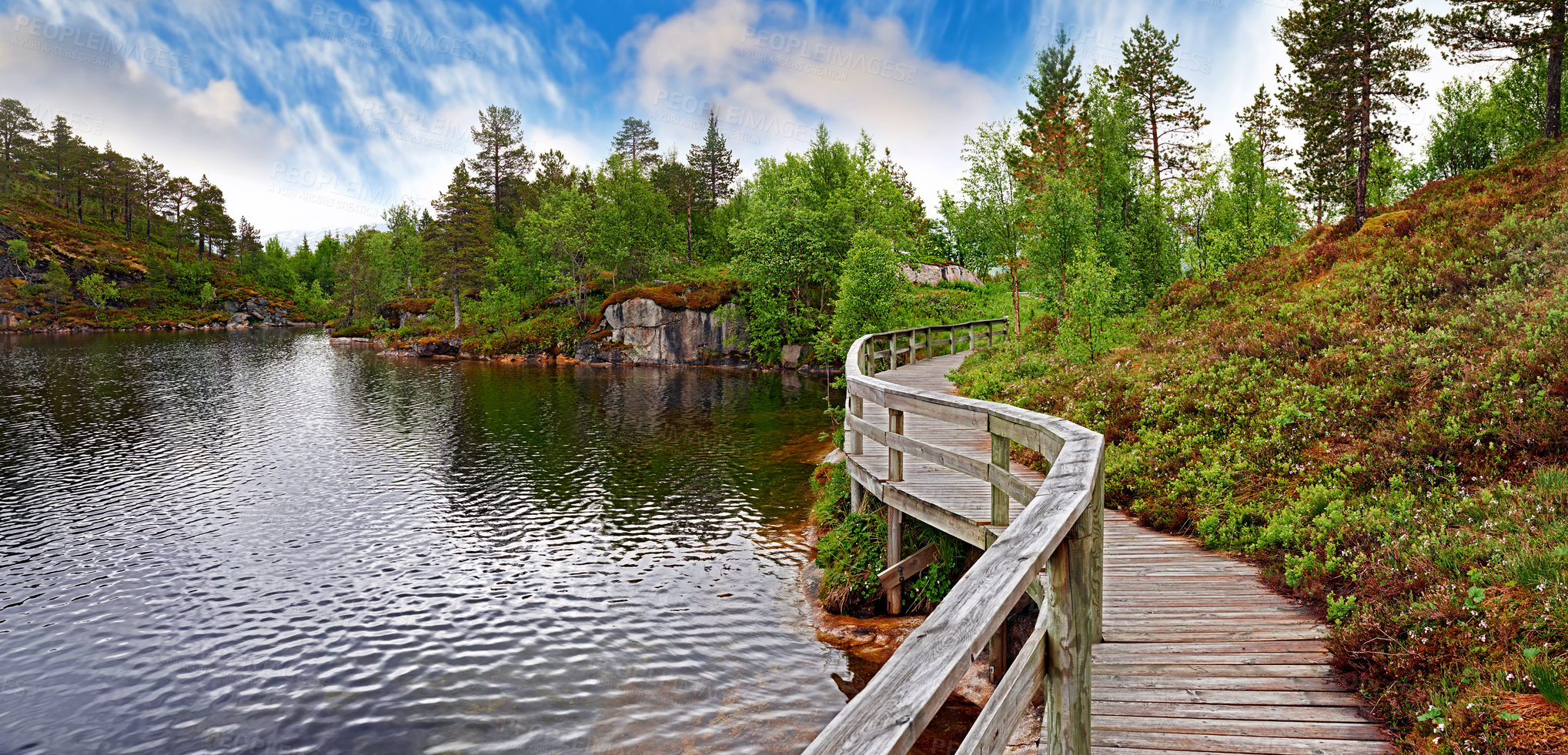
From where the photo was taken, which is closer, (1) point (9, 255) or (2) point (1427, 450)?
(2) point (1427, 450)

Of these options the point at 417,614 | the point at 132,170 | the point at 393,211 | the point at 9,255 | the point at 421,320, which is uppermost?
the point at 132,170

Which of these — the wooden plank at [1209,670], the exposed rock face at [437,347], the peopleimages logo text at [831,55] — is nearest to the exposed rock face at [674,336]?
the exposed rock face at [437,347]

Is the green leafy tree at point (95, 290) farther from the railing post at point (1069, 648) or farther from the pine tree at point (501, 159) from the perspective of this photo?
the railing post at point (1069, 648)

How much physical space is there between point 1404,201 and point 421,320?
2971 inches

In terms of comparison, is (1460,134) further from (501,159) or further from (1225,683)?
(501,159)

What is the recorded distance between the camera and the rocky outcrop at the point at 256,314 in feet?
340

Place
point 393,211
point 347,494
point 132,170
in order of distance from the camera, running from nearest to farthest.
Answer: point 347,494 < point 393,211 < point 132,170

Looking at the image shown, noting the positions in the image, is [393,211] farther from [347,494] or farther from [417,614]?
[417,614]

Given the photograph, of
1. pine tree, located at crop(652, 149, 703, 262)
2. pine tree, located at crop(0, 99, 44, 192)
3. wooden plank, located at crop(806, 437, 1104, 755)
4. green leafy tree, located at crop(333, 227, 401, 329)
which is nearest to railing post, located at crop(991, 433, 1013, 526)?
wooden plank, located at crop(806, 437, 1104, 755)

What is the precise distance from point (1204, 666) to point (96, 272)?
133633 mm

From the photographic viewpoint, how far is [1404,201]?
22.4 m

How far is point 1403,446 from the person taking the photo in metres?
7.45

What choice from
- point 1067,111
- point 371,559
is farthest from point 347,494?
point 1067,111

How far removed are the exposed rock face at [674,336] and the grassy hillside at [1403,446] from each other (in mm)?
33354
